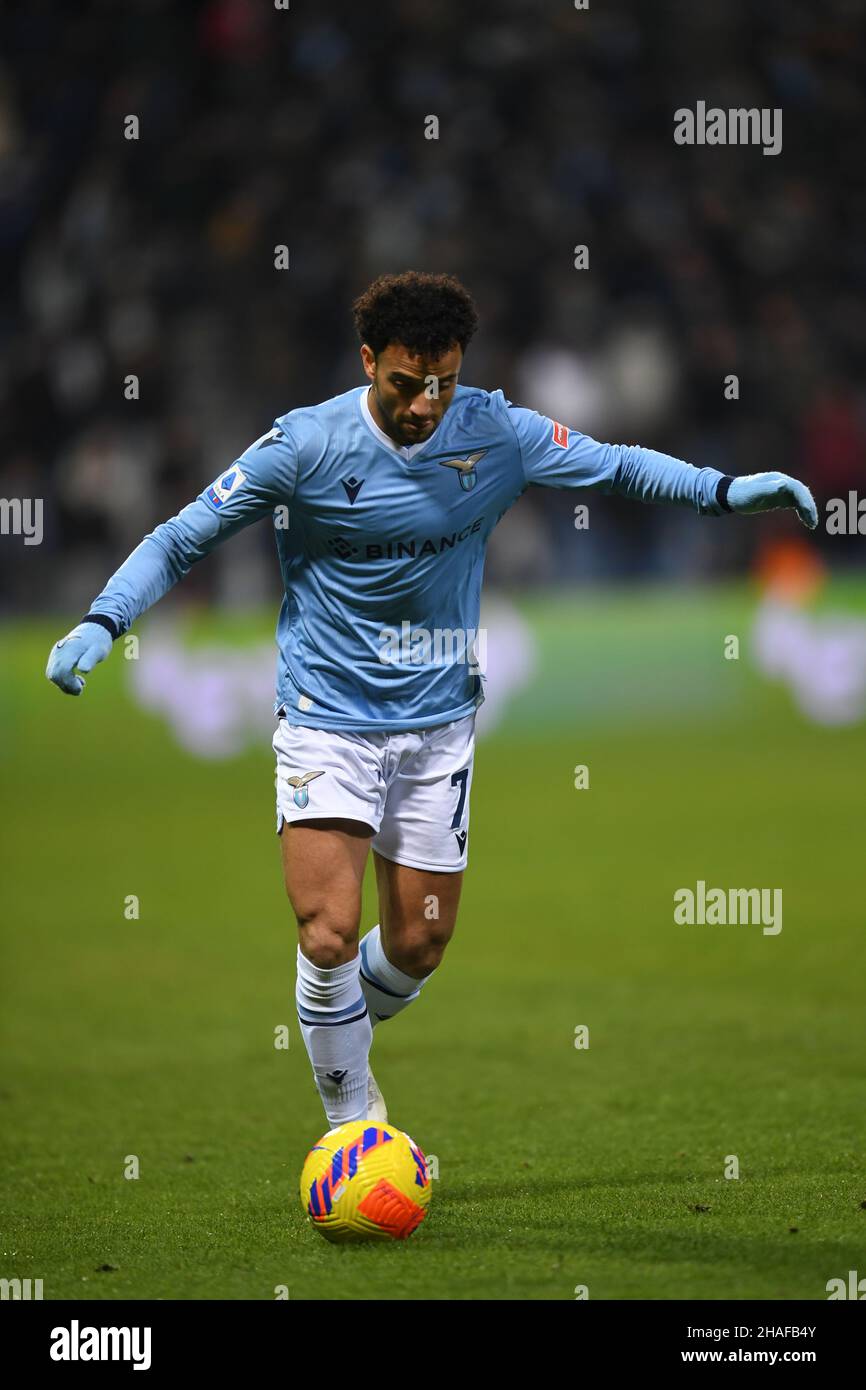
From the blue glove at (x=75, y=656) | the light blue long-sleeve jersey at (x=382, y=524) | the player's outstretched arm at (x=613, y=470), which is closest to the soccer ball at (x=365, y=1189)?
the light blue long-sleeve jersey at (x=382, y=524)

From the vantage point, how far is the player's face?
4258 mm

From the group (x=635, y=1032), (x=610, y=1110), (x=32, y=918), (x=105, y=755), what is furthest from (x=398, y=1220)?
(x=105, y=755)

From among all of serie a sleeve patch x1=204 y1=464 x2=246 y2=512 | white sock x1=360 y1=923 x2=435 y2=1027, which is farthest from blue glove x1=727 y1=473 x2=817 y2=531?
white sock x1=360 y1=923 x2=435 y2=1027

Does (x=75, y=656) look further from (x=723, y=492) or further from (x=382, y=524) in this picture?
(x=723, y=492)

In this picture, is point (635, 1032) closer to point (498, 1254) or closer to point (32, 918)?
point (498, 1254)

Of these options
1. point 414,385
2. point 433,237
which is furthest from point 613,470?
Answer: point 433,237

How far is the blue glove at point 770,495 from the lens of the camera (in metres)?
4.32

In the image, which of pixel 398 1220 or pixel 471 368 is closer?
pixel 398 1220

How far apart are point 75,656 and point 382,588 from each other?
0.84 m

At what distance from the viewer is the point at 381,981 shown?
491 centimetres

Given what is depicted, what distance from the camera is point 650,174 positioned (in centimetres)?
1592
